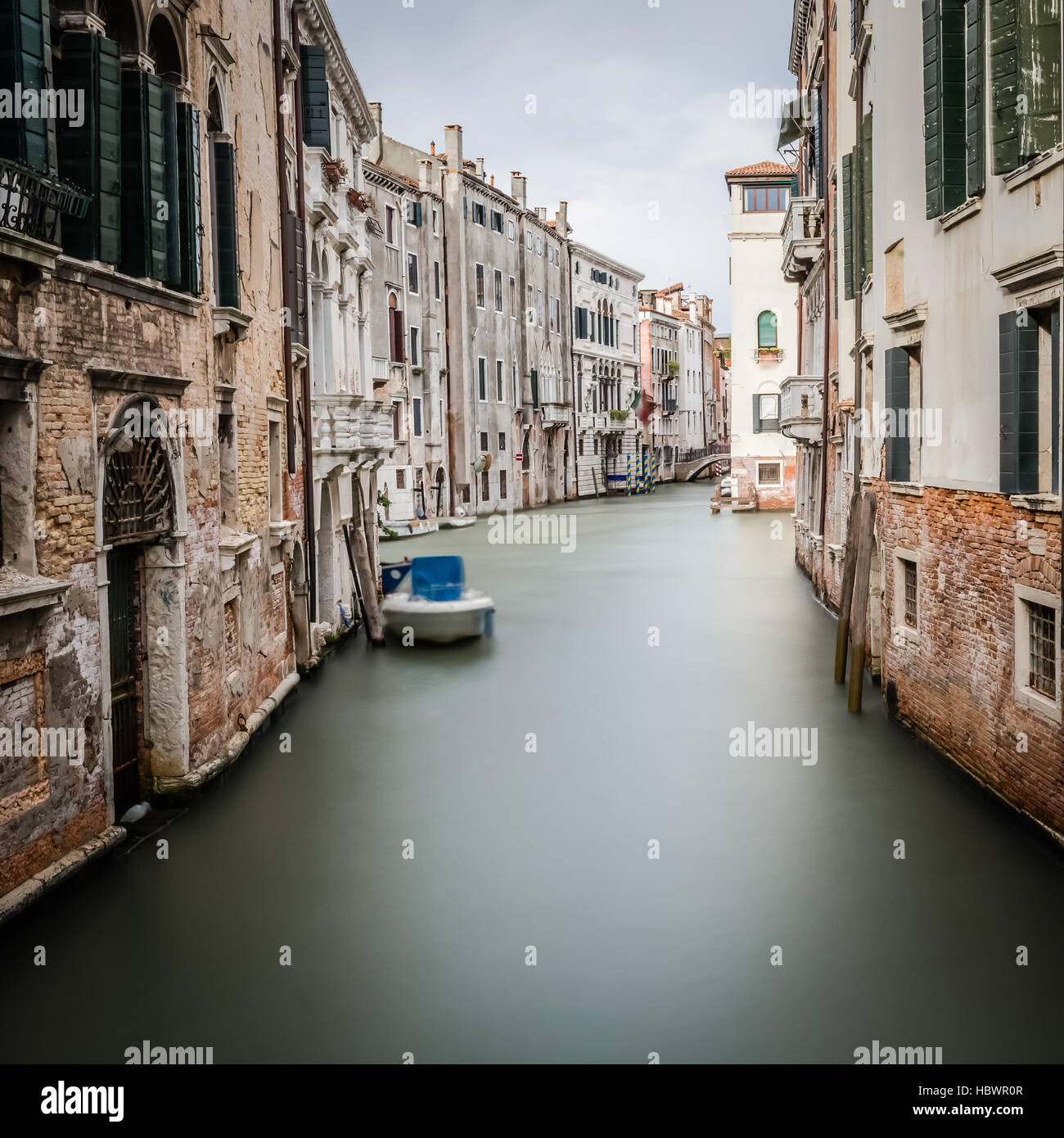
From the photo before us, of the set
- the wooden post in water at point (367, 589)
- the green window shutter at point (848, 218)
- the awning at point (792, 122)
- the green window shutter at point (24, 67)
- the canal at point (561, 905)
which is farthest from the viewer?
the awning at point (792, 122)

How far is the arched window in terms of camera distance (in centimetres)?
4047

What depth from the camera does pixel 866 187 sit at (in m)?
13.1

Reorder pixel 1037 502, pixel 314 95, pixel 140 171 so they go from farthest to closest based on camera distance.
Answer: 1. pixel 314 95
2. pixel 140 171
3. pixel 1037 502

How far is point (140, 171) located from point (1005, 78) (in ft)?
18.3

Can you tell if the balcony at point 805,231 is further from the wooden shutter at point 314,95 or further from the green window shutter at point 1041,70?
the green window shutter at point 1041,70

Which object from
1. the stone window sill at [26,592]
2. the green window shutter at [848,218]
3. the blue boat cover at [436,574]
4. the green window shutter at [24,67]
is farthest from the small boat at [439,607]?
the green window shutter at [24,67]

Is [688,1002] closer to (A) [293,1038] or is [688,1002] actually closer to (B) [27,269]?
(A) [293,1038]

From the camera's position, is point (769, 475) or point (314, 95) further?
point (769, 475)

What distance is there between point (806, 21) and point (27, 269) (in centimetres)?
1890

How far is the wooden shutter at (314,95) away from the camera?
611 inches

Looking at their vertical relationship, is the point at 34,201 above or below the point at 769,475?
above

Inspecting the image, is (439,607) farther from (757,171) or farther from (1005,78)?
(757,171)

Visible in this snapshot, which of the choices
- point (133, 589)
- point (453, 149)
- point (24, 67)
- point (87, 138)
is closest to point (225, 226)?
point (87, 138)

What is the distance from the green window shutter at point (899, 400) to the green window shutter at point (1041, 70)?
3745 mm
